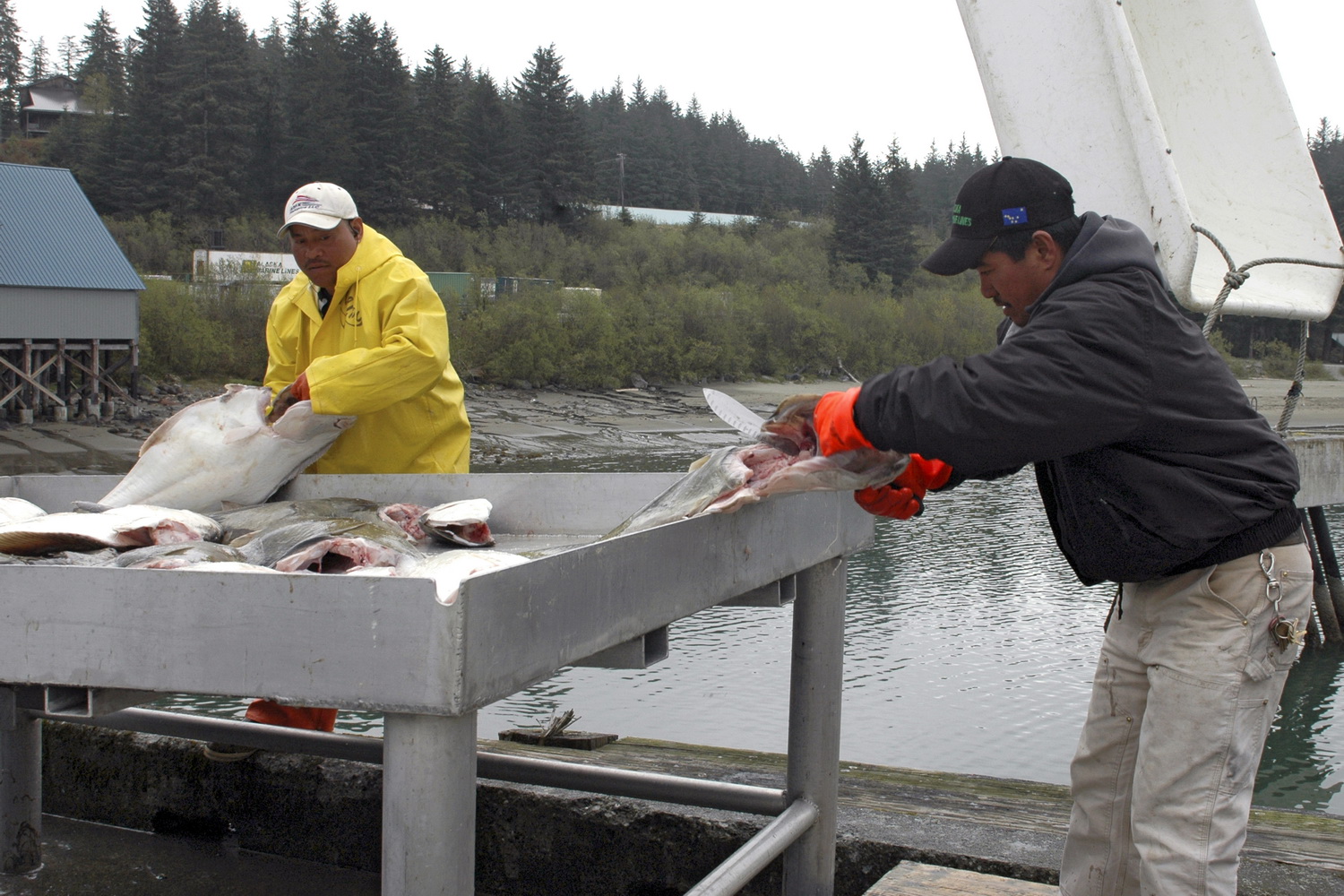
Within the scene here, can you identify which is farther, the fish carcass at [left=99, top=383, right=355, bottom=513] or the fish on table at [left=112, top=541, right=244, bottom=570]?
the fish carcass at [left=99, top=383, right=355, bottom=513]

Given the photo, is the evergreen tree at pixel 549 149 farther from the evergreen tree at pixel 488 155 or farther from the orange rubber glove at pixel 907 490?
the orange rubber glove at pixel 907 490

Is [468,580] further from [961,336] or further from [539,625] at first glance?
[961,336]

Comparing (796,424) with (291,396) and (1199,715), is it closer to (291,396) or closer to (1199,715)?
(1199,715)

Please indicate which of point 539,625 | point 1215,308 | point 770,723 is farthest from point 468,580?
point 770,723

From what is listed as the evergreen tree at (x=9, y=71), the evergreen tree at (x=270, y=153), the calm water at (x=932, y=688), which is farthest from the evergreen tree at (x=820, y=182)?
the calm water at (x=932, y=688)

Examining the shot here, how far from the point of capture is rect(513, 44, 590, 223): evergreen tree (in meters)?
69.0

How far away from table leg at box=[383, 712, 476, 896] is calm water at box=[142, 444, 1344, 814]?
4.86 metres

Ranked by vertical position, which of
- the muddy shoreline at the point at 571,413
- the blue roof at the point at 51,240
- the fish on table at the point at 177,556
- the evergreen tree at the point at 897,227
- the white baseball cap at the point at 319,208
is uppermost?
the evergreen tree at the point at 897,227

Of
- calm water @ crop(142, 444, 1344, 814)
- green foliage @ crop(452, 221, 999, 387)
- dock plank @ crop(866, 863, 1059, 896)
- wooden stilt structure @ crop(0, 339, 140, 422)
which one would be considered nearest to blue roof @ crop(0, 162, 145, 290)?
wooden stilt structure @ crop(0, 339, 140, 422)

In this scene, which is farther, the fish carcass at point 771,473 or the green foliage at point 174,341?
the green foliage at point 174,341

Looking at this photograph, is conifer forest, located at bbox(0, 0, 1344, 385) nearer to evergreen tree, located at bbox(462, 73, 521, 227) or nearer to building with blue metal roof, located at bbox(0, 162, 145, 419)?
evergreen tree, located at bbox(462, 73, 521, 227)

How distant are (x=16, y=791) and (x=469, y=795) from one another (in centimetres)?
247

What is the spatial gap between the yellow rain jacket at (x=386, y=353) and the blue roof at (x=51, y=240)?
29.1 metres

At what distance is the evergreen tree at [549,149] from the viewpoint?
69.0 m
